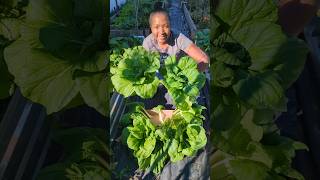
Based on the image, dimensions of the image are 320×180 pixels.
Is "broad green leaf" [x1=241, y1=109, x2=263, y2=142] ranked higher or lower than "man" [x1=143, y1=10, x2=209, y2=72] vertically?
lower

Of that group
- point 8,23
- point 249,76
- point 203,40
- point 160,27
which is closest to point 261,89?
point 249,76

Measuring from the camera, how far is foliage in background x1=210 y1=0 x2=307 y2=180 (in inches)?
42.4

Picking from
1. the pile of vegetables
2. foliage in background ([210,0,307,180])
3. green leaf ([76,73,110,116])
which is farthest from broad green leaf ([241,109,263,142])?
green leaf ([76,73,110,116])

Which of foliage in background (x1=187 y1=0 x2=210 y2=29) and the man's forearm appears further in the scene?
the man's forearm

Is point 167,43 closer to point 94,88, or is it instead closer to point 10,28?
point 94,88

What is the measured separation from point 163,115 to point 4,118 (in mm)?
452

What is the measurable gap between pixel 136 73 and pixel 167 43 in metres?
0.10

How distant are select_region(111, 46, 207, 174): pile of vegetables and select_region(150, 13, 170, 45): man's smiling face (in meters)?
0.04

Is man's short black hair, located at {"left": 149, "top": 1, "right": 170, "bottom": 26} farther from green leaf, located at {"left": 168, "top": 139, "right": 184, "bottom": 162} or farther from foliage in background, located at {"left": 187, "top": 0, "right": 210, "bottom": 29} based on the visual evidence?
green leaf, located at {"left": 168, "top": 139, "right": 184, "bottom": 162}

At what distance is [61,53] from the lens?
1057 millimetres

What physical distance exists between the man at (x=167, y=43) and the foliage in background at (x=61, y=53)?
123mm

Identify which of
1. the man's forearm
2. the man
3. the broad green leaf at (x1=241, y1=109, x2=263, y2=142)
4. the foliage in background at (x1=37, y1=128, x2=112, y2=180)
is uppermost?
the man's forearm

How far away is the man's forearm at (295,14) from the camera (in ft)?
3.73

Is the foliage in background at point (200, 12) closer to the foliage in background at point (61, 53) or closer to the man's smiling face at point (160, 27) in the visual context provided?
the man's smiling face at point (160, 27)
